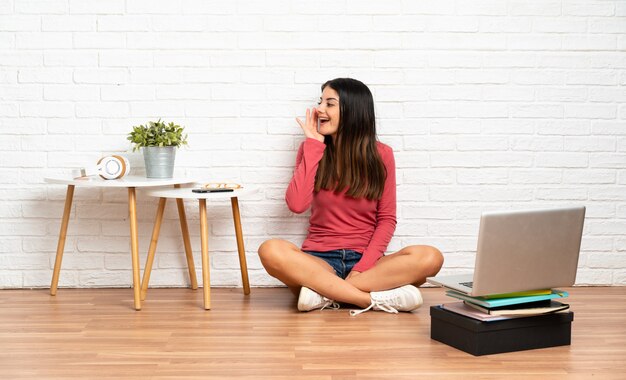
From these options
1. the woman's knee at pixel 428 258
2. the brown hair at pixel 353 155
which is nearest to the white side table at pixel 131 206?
the brown hair at pixel 353 155

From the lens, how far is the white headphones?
303 centimetres

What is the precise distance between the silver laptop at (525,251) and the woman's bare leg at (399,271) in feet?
1.68

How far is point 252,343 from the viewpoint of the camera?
2457 mm

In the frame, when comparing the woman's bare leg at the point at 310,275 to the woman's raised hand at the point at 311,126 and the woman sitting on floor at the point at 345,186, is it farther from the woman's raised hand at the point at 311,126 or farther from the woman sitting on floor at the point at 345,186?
the woman's raised hand at the point at 311,126

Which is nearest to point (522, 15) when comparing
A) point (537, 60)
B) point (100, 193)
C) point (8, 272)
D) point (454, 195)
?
point (537, 60)

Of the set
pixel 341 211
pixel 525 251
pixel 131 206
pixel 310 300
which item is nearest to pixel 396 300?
pixel 310 300

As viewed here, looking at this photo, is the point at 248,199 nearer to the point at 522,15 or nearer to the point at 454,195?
the point at 454,195

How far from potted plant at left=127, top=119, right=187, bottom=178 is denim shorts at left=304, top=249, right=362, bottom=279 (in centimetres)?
70

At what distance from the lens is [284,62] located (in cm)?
332

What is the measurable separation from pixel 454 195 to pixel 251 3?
119 cm

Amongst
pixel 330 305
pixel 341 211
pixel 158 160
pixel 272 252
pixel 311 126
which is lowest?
pixel 330 305

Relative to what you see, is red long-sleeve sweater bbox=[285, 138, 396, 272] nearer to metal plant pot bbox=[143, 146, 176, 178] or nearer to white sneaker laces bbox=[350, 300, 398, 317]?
white sneaker laces bbox=[350, 300, 398, 317]

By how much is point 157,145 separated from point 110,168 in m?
0.20

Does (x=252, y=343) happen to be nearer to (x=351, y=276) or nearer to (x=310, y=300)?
(x=310, y=300)
